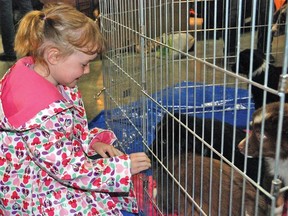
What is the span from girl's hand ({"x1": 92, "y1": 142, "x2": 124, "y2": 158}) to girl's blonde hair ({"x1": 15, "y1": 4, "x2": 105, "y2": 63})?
18.6 inches

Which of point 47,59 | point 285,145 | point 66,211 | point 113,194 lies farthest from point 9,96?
point 285,145

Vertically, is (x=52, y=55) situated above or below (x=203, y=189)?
above

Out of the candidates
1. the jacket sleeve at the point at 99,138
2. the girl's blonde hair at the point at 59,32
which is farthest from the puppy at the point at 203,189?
the girl's blonde hair at the point at 59,32

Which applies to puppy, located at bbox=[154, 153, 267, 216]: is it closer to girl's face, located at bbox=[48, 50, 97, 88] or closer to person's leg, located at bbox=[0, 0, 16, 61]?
girl's face, located at bbox=[48, 50, 97, 88]

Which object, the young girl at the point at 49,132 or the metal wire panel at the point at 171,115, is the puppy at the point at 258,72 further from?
the young girl at the point at 49,132

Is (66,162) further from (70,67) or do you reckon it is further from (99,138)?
(99,138)

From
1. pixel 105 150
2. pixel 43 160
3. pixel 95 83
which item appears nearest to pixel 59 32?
pixel 43 160

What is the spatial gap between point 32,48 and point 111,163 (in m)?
0.50

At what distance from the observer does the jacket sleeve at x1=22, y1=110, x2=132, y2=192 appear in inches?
53.6

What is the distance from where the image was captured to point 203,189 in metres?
1.43

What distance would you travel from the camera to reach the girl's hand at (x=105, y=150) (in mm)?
1756

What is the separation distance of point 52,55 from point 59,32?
8 centimetres

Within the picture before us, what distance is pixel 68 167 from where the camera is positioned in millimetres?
1370

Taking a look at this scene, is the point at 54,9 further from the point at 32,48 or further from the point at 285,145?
the point at 285,145
